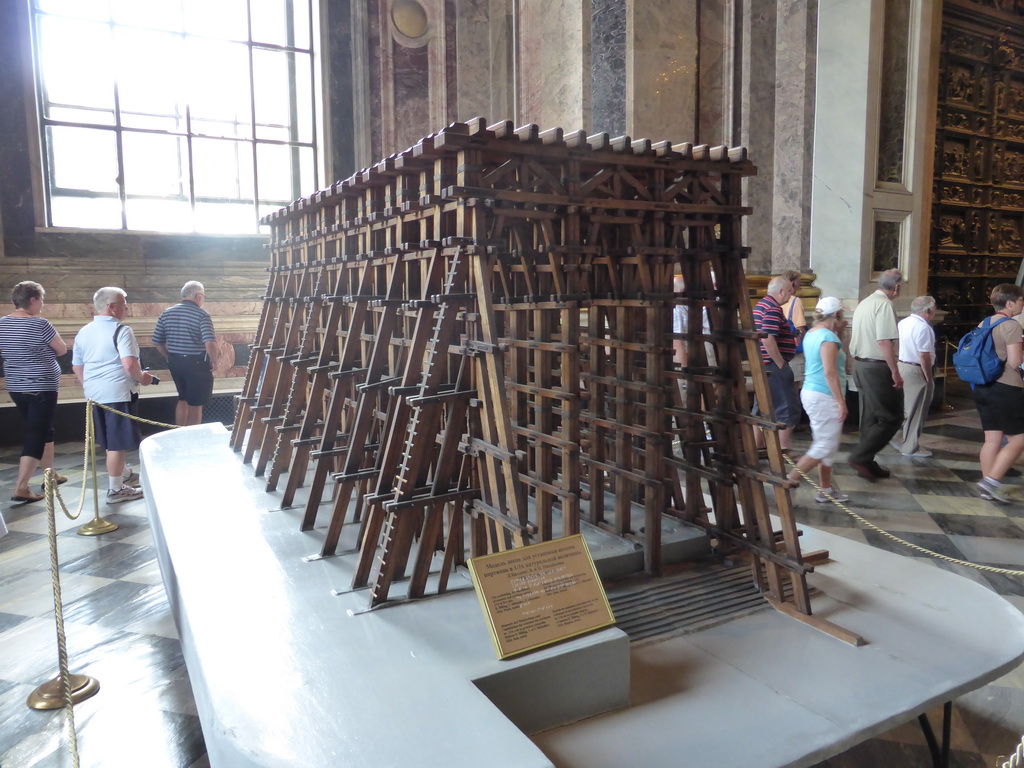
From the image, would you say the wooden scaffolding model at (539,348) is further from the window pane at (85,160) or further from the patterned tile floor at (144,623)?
the window pane at (85,160)

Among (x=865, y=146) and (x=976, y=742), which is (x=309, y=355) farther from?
(x=865, y=146)

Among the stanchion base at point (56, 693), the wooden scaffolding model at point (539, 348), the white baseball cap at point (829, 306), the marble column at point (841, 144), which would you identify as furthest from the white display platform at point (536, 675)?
the marble column at point (841, 144)

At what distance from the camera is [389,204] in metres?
3.84

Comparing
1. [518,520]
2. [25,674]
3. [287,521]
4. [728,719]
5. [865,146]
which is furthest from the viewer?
[865,146]

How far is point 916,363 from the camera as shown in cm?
728

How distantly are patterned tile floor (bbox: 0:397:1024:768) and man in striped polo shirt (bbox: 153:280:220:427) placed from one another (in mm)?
1445

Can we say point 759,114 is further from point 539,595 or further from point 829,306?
point 539,595

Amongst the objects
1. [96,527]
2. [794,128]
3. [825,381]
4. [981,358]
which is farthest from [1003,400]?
[96,527]

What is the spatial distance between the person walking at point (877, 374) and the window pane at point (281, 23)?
8.51m

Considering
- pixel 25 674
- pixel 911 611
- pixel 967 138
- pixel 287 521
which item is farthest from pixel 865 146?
pixel 25 674

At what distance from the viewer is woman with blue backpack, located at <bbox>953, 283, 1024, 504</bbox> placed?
5988 mm

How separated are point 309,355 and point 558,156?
2633mm

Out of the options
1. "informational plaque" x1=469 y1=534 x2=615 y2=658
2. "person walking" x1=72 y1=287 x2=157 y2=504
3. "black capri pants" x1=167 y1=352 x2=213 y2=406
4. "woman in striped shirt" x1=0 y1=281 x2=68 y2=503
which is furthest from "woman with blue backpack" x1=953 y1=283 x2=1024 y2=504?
"woman in striped shirt" x1=0 y1=281 x2=68 y2=503

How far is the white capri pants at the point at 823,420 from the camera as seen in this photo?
575 cm
